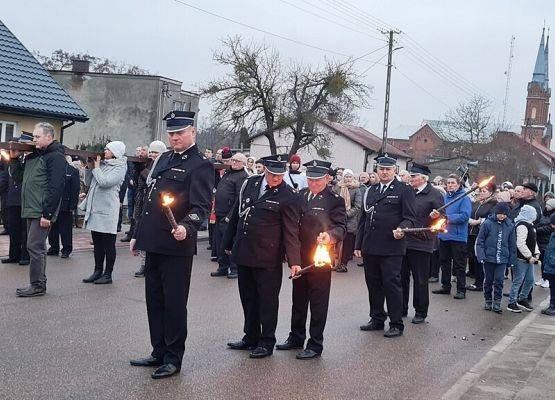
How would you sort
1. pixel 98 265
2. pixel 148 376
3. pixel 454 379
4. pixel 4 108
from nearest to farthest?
pixel 148 376 < pixel 454 379 < pixel 98 265 < pixel 4 108

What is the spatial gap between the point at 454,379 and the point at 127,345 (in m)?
3.35

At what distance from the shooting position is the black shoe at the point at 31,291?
941 cm

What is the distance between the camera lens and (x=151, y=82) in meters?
40.6

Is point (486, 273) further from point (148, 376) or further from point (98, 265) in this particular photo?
point (148, 376)

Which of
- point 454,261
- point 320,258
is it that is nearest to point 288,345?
point 320,258

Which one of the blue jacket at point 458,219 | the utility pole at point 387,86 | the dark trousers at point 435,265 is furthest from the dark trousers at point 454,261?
the utility pole at point 387,86

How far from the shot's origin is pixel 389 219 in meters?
9.24

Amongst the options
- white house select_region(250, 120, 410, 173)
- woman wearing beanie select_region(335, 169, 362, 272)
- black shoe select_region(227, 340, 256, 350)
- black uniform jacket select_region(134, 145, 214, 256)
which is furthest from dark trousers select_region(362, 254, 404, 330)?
white house select_region(250, 120, 410, 173)

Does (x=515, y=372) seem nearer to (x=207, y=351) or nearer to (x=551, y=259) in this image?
(x=207, y=351)

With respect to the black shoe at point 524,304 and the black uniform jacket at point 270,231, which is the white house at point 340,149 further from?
the black uniform jacket at point 270,231

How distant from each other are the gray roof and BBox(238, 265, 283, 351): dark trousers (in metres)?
14.1

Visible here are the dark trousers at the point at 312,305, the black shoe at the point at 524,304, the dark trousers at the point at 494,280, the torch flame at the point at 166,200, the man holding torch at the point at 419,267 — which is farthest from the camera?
the black shoe at the point at 524,304

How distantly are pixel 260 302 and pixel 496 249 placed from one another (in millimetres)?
5521

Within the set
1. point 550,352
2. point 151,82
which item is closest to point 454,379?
point 550,352
